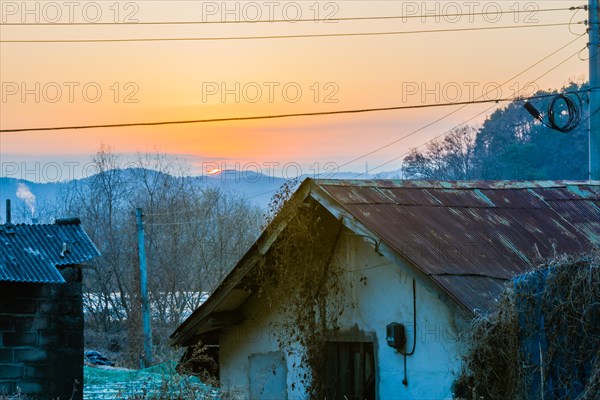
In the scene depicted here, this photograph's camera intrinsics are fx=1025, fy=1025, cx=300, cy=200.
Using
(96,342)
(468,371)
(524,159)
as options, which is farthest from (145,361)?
(524,159)

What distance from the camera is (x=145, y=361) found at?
34.5 metres

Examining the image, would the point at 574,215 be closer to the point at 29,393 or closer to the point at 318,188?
the point at 318,188

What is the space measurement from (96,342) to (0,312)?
95.3 ft

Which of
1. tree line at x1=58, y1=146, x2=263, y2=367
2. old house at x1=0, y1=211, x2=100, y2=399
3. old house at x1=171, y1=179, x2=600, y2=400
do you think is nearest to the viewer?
old house at x1=171, y1=179, x2=600, y2=400

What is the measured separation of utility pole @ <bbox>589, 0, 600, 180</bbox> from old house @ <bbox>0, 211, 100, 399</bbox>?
37.1 ft

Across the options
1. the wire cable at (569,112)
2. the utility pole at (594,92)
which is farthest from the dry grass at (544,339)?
the utility pole at (594,92)

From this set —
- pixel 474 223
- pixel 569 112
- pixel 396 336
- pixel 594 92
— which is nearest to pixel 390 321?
pixel 396 336

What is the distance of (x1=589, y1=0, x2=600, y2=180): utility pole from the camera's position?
23.2m

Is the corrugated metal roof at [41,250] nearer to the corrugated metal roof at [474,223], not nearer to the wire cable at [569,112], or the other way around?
the corrugated metal roof at [474,223]

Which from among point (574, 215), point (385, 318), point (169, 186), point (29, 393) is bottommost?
point (29, 393)

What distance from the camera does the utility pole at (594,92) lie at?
23.2 m

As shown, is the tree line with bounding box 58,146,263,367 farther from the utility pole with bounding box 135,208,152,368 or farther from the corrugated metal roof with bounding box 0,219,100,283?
the corrugated metal roof with bounding box 0,219,100,283

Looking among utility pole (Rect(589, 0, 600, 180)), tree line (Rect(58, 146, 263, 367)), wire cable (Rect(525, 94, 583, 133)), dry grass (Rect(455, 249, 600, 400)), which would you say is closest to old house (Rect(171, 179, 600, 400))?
dry grass (Rect(455, 249, 600, 400))

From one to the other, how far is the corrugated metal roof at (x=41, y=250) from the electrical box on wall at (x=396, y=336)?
830 cm
